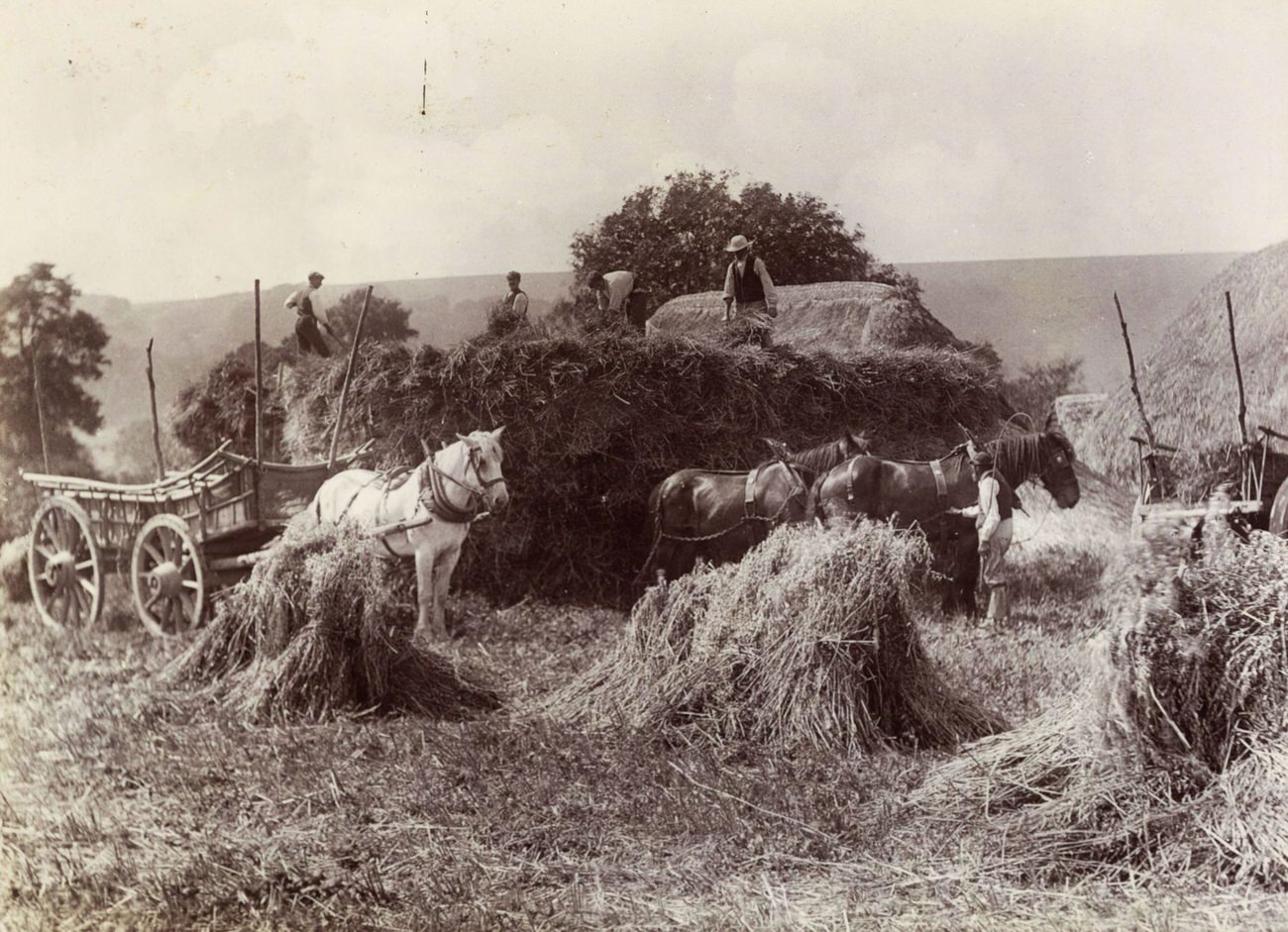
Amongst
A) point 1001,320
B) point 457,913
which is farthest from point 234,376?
point 1001,320

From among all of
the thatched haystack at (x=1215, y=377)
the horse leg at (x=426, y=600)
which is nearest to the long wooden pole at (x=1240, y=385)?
the thatched haystack at (x=1215, y=377)

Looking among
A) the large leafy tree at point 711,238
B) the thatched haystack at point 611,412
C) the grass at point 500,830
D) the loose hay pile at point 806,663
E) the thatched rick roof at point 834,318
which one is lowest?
the grass at point 500,830

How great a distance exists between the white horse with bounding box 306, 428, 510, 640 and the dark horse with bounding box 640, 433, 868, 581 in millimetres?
1190

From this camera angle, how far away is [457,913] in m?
4.12

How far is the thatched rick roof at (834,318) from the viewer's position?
7.05m

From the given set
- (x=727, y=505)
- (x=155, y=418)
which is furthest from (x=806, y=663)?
(x=155, y=418)

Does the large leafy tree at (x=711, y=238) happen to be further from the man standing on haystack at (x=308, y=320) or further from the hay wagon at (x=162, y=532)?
the hay wagon at (x=162, y=532)

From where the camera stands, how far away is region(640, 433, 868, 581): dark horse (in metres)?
7.12

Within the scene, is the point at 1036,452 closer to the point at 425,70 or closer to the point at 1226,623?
the point at 1226,623

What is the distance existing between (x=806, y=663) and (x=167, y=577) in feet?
15.9

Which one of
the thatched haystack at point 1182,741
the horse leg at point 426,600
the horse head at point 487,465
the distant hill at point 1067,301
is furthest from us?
the horse leg at point 426,600

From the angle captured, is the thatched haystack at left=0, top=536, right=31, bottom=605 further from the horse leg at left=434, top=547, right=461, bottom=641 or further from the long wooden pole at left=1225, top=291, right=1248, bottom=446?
the long wooden pole at left=1225, top=291, right=1248, bottom=446

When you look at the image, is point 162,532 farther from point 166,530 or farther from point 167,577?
point 167,577

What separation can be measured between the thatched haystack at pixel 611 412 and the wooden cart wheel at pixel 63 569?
191 cm
